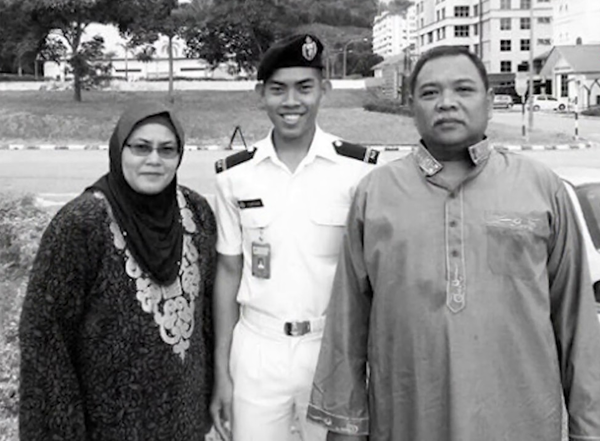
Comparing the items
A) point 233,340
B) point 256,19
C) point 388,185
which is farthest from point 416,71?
point 256,19

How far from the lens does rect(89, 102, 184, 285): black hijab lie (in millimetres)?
2309

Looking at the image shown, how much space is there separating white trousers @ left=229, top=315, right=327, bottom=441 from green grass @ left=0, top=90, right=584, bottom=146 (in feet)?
55.4

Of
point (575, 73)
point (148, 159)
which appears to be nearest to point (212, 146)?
point (148, 159)

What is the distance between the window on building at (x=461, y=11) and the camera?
70.2m

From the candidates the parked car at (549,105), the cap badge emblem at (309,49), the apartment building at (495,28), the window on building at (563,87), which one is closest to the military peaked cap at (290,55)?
the cap badge emblem at (309,49)

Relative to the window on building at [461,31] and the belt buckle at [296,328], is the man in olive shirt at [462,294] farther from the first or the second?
the window on building at [461,31]

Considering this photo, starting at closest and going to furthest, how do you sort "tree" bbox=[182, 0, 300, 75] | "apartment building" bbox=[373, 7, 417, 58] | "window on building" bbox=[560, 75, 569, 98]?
"tree" bbox=[182, 0, 300, 75]
"window on building" bbox=[560, 75, 569, 98]
"apartment building" bbox=[373, 7, 417, 58]

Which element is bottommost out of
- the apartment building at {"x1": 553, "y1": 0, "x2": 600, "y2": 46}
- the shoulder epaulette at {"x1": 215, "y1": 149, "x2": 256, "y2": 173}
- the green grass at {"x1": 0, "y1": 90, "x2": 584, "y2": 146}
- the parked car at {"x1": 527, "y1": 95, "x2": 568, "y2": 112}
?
the shoulder epaulette at {"x1": 215, "y1": 149, "x2": 256, "y2": 173}

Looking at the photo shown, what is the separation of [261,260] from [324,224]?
9.8 inches

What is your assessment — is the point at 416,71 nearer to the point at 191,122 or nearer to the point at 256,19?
the point at 191,122

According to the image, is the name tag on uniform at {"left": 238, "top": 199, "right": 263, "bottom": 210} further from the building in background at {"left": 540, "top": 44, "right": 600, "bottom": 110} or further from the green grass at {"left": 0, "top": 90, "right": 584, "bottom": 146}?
the building in background at {"left": 540, "top": 44, "right": 600, "bottom": 110}

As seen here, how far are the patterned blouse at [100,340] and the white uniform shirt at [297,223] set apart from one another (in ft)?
0.89

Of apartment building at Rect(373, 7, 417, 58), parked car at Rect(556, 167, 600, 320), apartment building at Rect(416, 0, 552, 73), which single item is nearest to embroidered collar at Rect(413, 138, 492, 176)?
parked car at Rect(556, 167, 600, 320)

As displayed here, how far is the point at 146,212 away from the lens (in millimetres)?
2354
